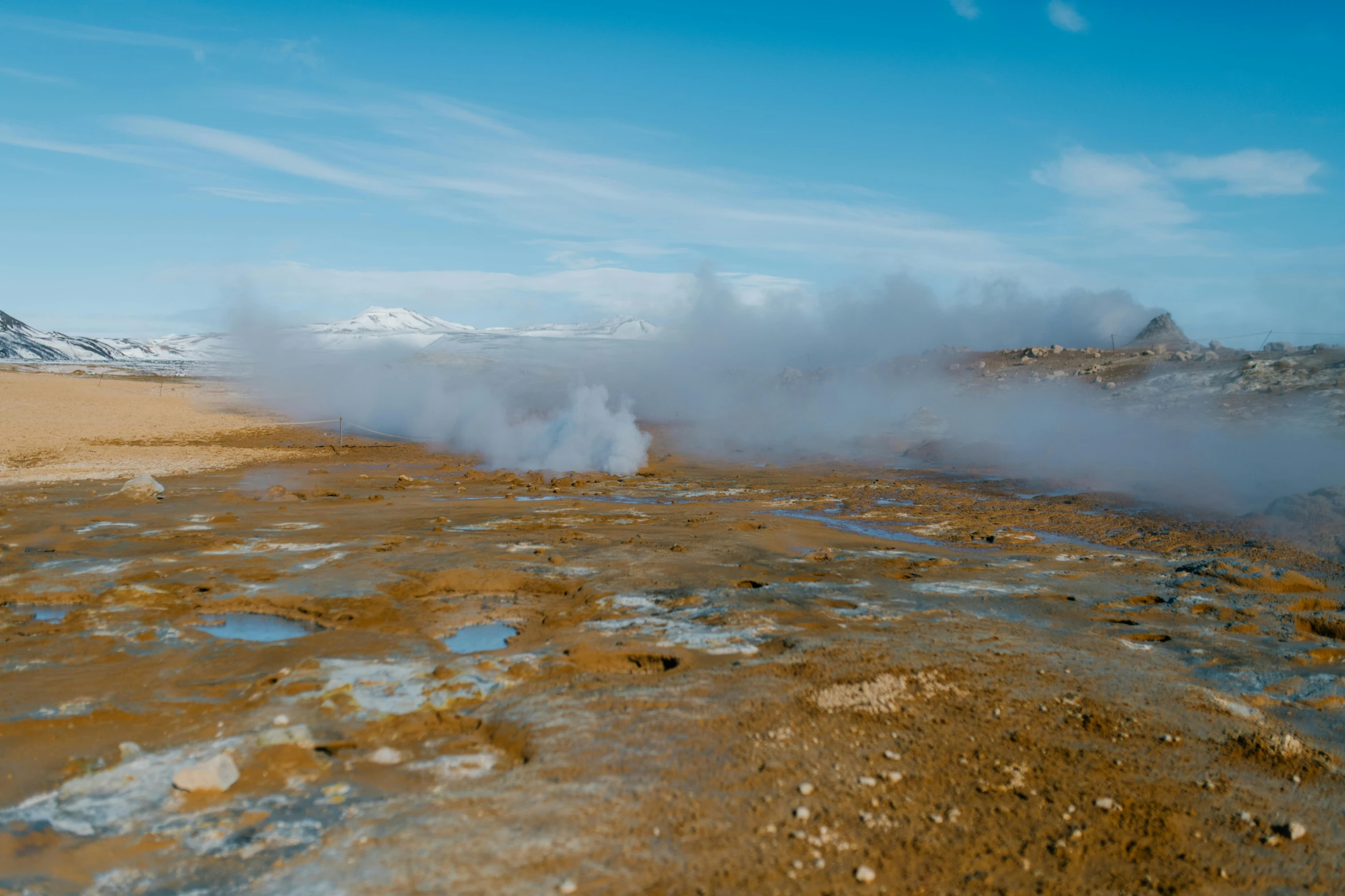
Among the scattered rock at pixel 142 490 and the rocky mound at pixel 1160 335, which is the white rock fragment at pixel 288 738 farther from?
the rocky mound at pixel 1160 335

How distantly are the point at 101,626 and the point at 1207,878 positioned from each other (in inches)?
301

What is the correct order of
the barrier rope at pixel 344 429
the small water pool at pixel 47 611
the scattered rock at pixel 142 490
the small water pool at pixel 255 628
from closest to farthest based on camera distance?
the small water pool at pixel 255 628, the small water pool at pixel 47 611, the scattered rock at pixel 142 490, the barrier rope at pixel 344 429

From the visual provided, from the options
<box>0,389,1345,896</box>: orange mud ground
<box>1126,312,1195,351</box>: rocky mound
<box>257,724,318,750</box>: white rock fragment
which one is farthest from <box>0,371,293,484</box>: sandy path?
<box>1126,312,1195,351</box>: rocky mound

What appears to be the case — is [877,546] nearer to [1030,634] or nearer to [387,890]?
[1030,634]

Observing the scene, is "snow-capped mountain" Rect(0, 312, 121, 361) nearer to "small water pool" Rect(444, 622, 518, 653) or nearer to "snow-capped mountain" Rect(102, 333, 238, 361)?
"snow-capped mountain" Rect(102, 333, 238, 361)

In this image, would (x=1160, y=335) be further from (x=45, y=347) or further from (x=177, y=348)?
(x=177, y=348)

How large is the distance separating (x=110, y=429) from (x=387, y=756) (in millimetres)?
27676

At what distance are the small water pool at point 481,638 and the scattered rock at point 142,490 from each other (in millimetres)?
9384

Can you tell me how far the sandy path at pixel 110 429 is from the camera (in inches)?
706

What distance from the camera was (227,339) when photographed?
77.6 meters

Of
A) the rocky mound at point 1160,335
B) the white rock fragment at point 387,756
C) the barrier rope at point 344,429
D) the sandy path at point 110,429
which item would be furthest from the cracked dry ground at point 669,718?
the rocky mound at point 1160,335

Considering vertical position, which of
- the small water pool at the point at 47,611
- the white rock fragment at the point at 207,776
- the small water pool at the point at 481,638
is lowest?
the small water pool at the point at 47,611

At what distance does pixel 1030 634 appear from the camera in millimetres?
6523

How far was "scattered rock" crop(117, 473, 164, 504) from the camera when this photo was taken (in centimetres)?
1313
